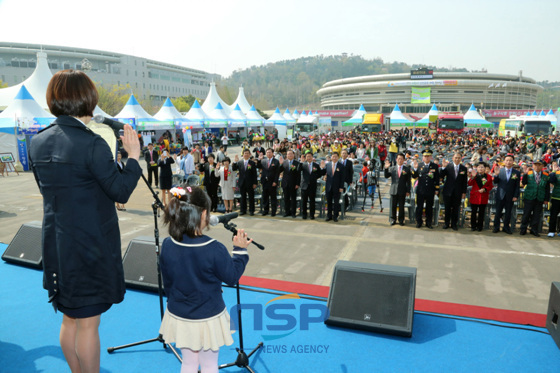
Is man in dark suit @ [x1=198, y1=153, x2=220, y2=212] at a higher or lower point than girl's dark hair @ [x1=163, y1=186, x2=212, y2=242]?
lower

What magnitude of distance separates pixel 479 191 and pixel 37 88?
91.6 ft

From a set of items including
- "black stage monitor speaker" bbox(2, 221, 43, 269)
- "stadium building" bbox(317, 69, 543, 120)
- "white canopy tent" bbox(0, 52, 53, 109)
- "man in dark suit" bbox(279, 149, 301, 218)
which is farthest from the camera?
"stadium building" bbox(317, 69, 543, 120)

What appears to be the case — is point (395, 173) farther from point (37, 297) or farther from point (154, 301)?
Answer: point (37, 297)

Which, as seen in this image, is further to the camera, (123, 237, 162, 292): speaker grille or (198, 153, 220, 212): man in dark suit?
(198, 153, 220, 212): man in dark suit

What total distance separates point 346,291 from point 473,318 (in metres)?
1.63

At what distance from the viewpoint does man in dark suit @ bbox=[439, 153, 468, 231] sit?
29.4 feet

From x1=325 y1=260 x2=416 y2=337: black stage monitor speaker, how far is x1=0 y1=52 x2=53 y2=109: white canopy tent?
26.8 meters

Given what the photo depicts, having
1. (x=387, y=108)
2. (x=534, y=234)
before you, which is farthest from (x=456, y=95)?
(x=534, y=234)

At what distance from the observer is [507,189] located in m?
8.71

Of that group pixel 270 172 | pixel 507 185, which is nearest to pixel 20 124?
pixel 270 172

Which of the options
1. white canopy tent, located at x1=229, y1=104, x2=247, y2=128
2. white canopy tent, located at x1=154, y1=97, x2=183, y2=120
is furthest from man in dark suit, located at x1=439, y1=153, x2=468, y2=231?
white canopy tent, located at x1=229, y1=104, x2=247, y2=128

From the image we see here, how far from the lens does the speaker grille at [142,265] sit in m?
5.12

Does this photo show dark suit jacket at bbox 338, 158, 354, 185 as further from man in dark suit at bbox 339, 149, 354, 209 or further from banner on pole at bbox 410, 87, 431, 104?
banner on pole at bbox 410, 87, 431, 104

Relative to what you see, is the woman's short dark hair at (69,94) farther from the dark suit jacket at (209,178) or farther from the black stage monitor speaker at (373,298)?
the dark suit jacket at (209,178)
